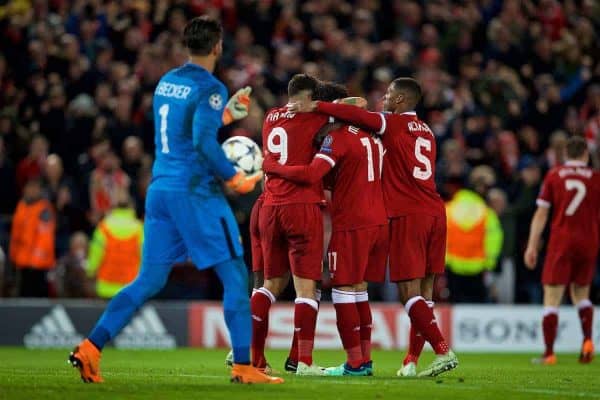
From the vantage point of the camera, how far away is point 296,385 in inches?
357

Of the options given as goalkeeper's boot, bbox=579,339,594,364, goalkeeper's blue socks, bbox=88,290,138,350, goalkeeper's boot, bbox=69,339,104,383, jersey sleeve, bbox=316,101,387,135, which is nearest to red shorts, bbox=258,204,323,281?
jersey sleeve, bbox=316,101,387,135

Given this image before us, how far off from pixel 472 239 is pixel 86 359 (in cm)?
1059

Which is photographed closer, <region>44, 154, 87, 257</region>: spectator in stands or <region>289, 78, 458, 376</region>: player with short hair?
<region>289, 78, 458, 376</region>: player with short hair

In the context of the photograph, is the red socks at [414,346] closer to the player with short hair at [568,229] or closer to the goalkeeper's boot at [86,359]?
the goalkeeper's boot at [86,359]

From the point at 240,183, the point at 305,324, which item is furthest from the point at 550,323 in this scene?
the point at 240,183

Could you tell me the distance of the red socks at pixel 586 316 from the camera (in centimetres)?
1480

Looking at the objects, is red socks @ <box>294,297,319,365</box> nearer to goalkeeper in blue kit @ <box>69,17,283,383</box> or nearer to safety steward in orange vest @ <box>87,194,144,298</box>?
goalkeeper in blue kit @ <box>69,17,283,383</box>

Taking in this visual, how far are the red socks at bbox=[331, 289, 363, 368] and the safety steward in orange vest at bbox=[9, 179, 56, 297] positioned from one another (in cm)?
770

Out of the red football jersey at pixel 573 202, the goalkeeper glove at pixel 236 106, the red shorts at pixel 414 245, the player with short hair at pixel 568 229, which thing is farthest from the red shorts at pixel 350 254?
the red football jersey at pixel 573 202

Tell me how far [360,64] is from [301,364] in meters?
11.4

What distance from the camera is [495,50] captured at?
2323 cm

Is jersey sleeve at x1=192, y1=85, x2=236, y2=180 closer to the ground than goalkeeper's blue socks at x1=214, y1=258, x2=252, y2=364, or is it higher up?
higher up

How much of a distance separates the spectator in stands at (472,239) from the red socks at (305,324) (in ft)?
27.6

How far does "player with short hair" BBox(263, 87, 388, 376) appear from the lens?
1046 cm
